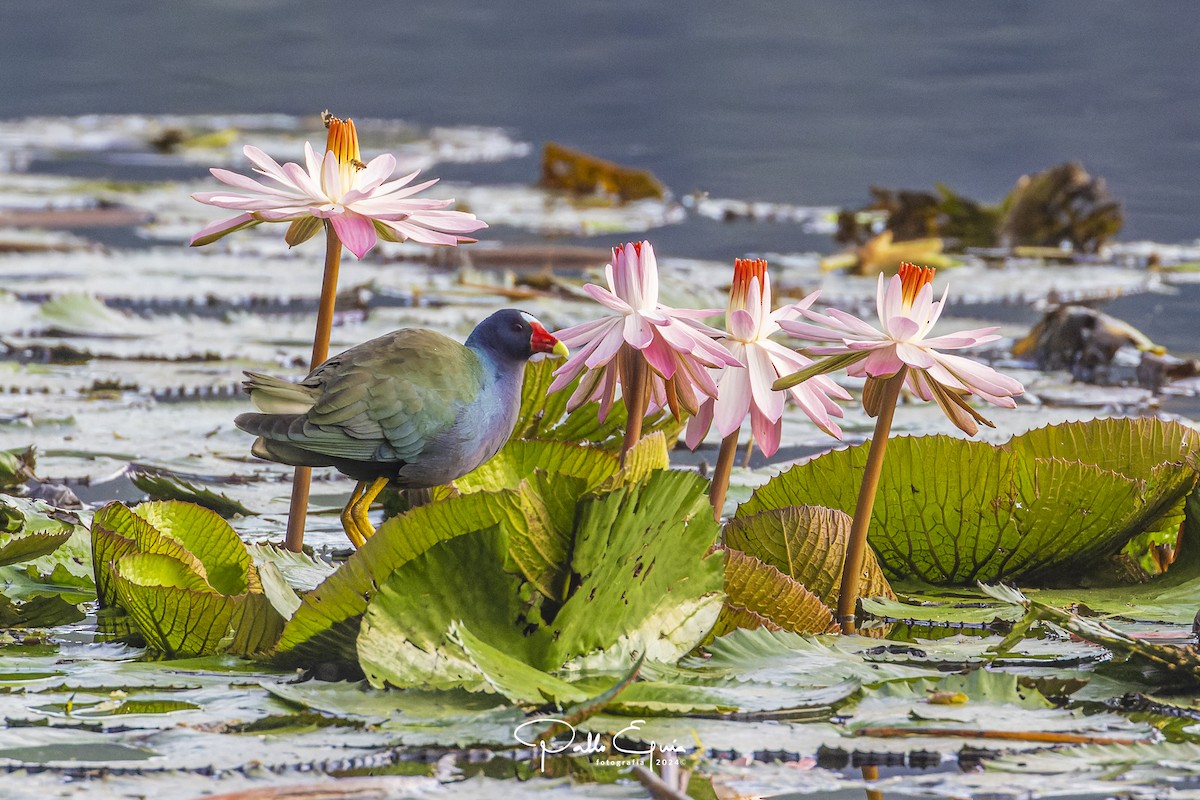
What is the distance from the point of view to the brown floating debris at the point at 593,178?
9312 mm

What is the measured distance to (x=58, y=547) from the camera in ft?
7.11

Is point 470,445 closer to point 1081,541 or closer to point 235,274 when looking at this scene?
point 1081,541

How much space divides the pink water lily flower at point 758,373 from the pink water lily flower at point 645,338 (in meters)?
0.04

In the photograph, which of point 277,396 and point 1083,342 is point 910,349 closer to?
point 277,396

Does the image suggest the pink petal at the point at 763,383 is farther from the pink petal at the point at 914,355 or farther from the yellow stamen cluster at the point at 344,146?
the yellow stamen cluster at the point at 344,146

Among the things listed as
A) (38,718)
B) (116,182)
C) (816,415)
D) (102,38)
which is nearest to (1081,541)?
(816,415)

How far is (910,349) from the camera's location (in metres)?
1.88

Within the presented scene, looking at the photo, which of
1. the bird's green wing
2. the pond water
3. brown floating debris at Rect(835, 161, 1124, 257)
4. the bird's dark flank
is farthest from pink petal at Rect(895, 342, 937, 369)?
brown floating debris at Rect(835, 161, 1124, 257)

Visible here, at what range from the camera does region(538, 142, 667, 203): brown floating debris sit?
30.6ft

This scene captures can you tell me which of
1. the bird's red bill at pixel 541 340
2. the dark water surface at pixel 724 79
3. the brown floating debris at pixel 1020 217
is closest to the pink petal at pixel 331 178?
the bird's red bill at pixel 541 340

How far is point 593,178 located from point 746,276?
25.6 ft

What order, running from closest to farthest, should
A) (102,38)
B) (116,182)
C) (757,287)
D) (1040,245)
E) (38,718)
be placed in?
(38,718)
(757,287)
(1040,245)
(116,182)
(102,38)

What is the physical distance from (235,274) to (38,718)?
4420mm

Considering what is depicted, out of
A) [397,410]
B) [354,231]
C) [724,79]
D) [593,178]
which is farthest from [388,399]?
[724,79]
